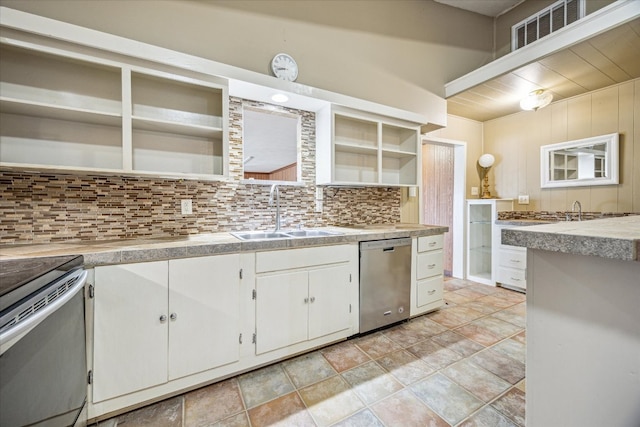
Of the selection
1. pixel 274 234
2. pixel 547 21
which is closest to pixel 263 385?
pixel 274 234

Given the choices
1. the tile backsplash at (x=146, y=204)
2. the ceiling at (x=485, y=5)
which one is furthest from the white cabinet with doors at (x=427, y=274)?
the ceiling at (x=485, y=5)

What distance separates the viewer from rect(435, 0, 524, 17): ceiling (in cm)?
344

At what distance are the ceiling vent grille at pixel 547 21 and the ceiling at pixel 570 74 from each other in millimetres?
656

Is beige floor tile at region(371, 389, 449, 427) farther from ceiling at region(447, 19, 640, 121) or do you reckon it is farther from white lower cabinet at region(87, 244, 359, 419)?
ceiling at region(447, 19, 640, 121)

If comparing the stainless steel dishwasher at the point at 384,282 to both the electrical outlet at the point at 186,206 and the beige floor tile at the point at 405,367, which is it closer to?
the beige floor tile at the point at 405,367

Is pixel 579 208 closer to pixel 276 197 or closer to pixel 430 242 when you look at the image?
pixel 430 242

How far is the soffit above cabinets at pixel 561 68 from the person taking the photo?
2.12 m

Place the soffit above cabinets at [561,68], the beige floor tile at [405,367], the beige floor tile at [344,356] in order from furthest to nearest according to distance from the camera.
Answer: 1. the soffit above cabinets at [561,68]
2. the beige floor tile at [344,356]
3. the beige floor tile at [405,367]

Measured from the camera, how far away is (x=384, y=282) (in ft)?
7.55

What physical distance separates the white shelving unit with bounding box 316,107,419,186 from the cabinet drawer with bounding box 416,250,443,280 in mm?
822

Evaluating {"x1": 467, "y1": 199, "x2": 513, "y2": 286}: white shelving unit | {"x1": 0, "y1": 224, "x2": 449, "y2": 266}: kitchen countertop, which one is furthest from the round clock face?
→ {"x1": 467, "y1": 199, "x2": 513, "y2": 286}: white shelving unit

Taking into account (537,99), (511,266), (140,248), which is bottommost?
(511,266)

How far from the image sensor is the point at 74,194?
5.70 ft

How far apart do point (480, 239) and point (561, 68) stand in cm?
230
